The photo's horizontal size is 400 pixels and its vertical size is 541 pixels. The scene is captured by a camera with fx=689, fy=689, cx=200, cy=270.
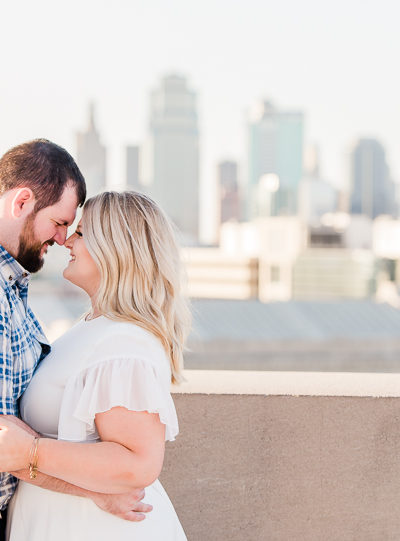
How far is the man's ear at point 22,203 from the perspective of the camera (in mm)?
2037

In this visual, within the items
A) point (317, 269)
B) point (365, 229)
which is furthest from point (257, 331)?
point (365, 229)

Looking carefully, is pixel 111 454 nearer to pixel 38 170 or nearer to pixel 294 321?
pixel 38 170

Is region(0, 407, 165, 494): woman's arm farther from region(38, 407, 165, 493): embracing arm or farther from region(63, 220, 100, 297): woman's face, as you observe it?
region(63, 220, 100, 297): woman's face

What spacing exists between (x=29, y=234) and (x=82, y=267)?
0.19m

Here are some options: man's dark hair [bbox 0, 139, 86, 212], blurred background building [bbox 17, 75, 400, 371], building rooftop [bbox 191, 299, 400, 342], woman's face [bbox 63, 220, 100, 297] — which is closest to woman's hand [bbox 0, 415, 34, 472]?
woman's face [bbox 63, 220, 100, 297]

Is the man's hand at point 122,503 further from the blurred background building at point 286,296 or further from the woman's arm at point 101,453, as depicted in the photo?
the blurred background building at point 286,296

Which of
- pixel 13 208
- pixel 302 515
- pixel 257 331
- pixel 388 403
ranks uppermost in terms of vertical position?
pixel 13 208

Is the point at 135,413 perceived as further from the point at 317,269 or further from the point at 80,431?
the point at 317,269

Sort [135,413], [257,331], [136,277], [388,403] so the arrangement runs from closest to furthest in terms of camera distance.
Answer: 1. [135,413]
2. [136,277]
3. [388,403]
4. [257,331]

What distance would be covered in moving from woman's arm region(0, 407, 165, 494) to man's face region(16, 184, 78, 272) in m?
0.50

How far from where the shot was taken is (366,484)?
293 centimetres

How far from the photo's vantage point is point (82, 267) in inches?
84.4

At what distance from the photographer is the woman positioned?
184 cm

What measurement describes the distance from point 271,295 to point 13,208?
129m
